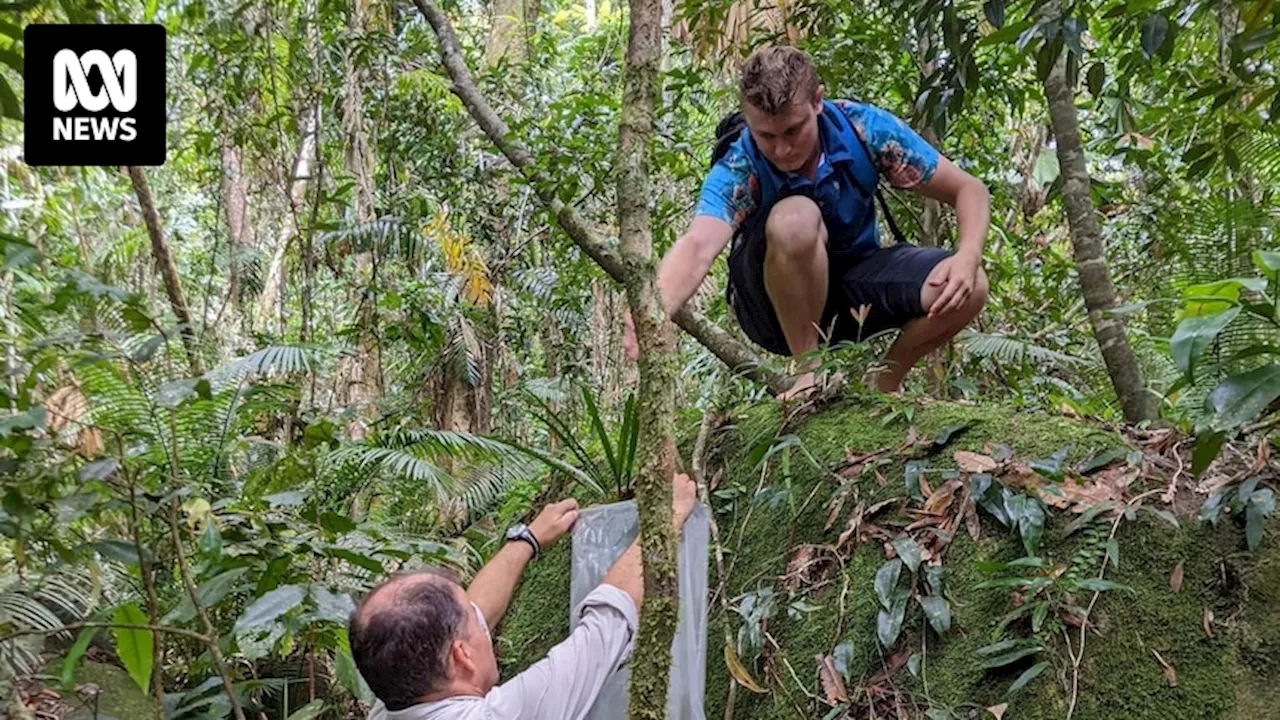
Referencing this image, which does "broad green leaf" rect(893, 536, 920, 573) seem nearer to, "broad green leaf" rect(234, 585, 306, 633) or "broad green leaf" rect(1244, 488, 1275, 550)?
"broad green leaf" rect(1244, 488, 1275, 550)

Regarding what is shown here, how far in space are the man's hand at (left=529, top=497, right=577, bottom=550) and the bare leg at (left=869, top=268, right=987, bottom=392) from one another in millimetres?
1085

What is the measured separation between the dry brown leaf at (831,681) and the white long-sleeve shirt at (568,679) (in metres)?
0.43

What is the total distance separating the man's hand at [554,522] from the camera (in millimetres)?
2350

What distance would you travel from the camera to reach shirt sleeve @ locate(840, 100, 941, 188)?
2879 mm

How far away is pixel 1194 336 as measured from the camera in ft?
4.78

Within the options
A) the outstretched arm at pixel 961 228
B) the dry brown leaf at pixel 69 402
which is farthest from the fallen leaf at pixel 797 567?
the dry brown leaf at pixel 69 402

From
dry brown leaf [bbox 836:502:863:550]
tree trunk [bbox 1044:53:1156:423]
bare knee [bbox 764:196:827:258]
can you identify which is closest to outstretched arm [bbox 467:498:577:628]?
dry brown leaf [bbox 836:502:863:550]

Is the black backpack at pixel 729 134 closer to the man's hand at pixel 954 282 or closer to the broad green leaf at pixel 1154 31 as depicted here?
the man's hand at pixel 954 282

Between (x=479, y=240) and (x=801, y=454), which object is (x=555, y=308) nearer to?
(x=479, y=240)

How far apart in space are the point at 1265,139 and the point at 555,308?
4.10 meters

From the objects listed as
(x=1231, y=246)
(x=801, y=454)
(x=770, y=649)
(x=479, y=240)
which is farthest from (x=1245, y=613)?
(x=479, y=240)

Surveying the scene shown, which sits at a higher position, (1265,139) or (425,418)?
(1265,139)

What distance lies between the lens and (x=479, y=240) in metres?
6.32

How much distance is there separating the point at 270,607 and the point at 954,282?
1.92m
